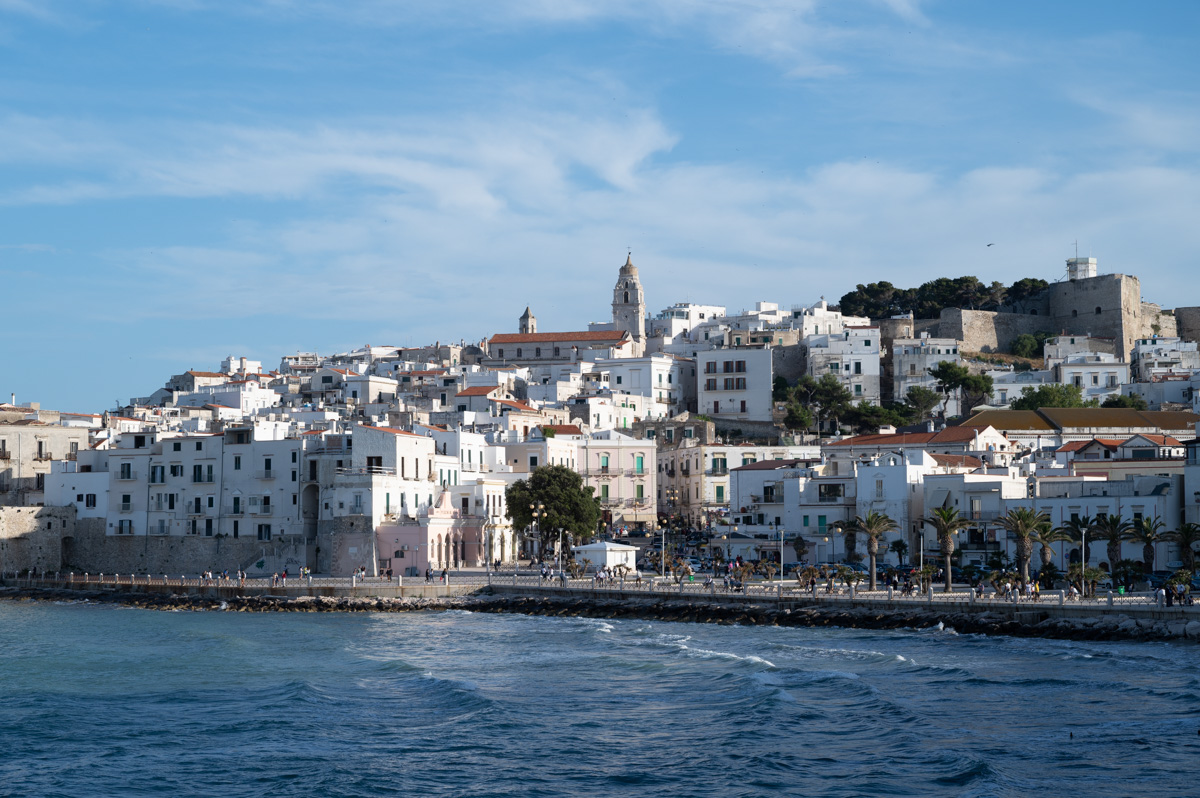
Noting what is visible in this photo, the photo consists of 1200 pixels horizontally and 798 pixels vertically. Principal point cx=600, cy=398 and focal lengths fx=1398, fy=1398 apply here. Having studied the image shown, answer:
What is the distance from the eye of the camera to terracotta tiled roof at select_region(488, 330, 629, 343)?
121m

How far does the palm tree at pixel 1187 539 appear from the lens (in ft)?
158

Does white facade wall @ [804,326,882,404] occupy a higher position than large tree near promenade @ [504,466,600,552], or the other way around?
white facade wall @ [804,326,882,404]

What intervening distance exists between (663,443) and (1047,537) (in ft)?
143

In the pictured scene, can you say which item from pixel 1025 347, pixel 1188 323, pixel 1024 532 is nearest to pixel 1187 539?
pixel 1024 532

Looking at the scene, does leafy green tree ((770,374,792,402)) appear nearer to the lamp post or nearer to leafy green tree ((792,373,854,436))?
leafy green tree ((792,373,854,436))

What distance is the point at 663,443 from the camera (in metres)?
92.8

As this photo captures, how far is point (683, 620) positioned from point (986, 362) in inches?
2765

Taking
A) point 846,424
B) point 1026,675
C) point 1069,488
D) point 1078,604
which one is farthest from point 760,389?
point 1026,675

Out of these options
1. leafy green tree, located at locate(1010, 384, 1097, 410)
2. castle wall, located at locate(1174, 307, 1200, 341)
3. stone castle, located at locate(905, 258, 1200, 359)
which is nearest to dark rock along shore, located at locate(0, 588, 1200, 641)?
leafy green tree, located at locate(1010, 384, 1097, 410)

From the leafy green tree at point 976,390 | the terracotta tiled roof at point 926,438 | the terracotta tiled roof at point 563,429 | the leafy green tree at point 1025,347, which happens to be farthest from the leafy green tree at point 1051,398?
the terracotta tiled roof at point 563,429

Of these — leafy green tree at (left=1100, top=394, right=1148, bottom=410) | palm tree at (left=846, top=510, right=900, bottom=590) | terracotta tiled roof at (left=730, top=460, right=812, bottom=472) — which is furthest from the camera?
leafy green tree at (left=1100, top=394, right=1148, bottom=410)

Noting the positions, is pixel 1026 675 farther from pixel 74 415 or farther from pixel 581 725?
pixel 74 415

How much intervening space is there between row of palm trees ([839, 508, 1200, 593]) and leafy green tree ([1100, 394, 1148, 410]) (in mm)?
45537

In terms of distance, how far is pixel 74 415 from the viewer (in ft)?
299
